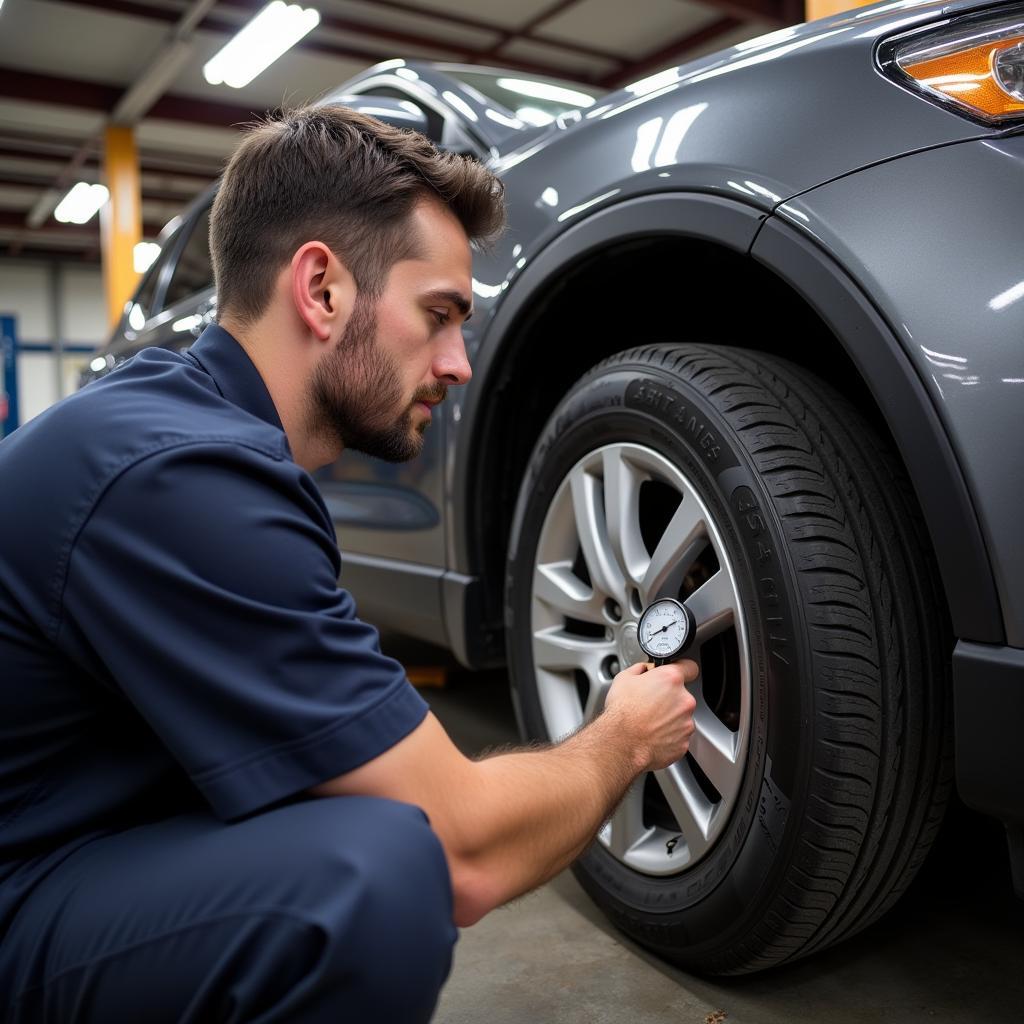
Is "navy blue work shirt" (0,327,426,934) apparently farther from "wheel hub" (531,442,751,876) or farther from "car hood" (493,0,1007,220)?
"car hood" (493,0,1007,220)

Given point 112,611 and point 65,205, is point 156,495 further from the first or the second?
point 65,205

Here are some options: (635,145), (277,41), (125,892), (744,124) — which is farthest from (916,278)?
(277,41)

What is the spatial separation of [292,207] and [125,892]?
68 centimetres

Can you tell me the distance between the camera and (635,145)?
4.29 feet

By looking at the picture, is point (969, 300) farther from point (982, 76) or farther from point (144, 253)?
point (144, 253)

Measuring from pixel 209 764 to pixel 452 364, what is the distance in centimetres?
50

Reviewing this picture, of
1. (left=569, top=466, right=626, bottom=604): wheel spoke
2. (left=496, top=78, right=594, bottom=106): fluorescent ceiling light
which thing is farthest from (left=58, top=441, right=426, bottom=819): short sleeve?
(left=496, top=78, right=594, bottom=106): fluorescent ceiling light

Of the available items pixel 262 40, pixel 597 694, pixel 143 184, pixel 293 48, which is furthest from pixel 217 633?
pixel 143 184

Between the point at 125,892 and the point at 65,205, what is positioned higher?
the point at 65,205

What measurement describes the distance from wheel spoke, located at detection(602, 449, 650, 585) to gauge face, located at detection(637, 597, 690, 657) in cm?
7

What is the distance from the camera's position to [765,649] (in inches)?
42.1

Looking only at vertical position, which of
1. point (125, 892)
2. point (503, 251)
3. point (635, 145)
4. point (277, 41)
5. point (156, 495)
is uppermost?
point (277, 41)

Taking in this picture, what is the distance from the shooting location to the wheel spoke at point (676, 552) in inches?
46.2

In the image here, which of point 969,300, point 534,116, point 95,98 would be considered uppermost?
point 95,98
